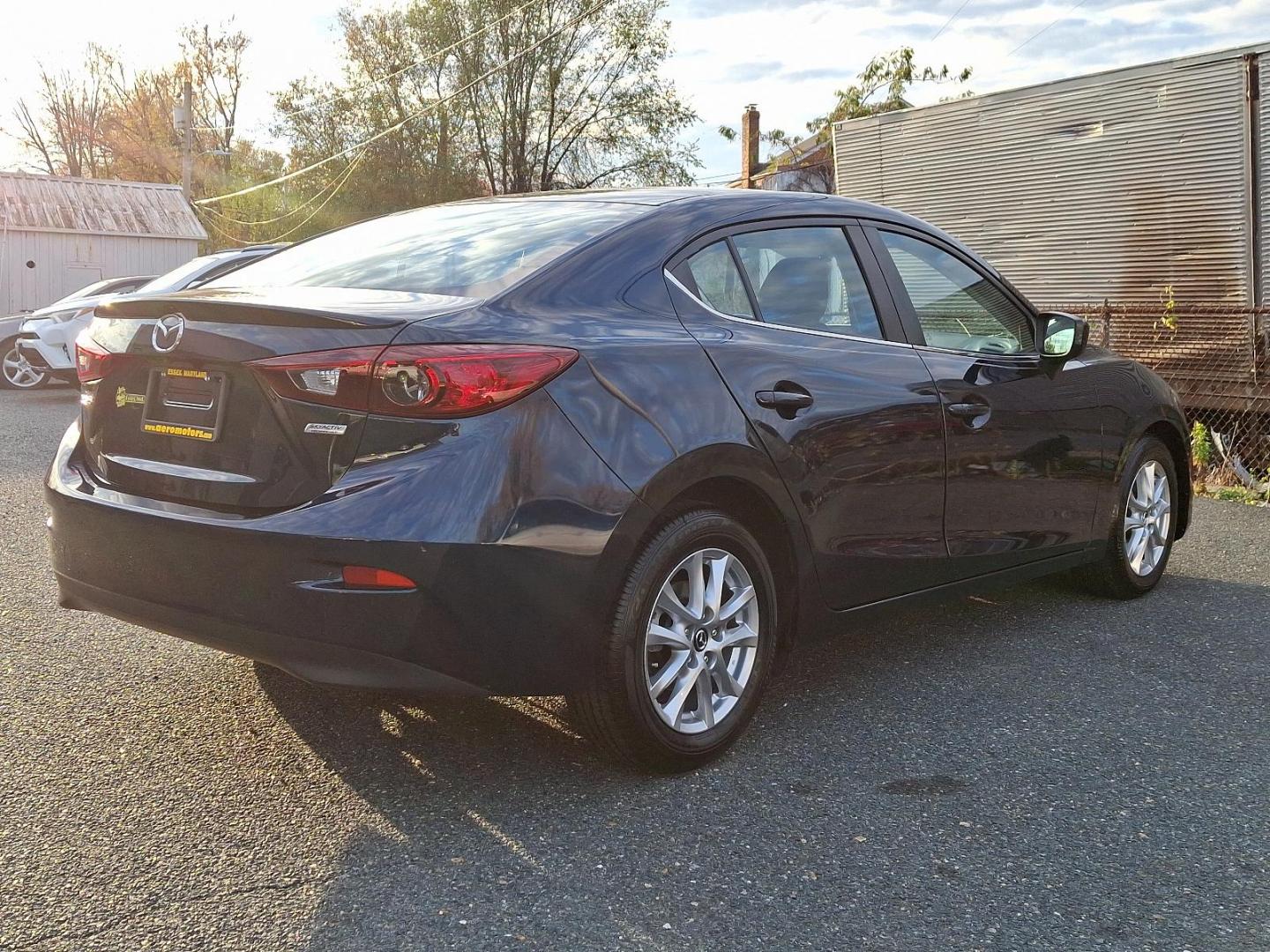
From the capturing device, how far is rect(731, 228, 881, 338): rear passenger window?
3.83 m

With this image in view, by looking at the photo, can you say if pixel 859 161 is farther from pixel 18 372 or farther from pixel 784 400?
pixel 784 400

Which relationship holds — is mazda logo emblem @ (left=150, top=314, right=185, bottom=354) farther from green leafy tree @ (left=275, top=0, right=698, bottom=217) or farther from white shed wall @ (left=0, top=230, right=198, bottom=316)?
green leafy tree @ (left=275, top=0, right=698, bottom=217)

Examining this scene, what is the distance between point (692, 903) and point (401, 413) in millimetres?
1253

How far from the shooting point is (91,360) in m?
3.42

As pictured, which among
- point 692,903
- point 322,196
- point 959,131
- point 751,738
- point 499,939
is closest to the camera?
point 499,939

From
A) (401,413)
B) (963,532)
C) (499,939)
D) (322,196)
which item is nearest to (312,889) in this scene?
(499,939)

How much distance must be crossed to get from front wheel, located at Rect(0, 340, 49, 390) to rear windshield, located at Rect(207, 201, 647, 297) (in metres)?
14.5

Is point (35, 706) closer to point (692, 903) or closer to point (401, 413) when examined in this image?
point (401, 413)

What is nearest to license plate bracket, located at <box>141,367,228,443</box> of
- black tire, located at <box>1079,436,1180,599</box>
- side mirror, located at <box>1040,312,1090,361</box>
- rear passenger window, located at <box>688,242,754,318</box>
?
rear passenger window, located at <box>688,242,754,318</box>

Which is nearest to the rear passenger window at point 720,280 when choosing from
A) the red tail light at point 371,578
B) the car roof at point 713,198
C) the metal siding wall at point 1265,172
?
the car roof at point 713,198

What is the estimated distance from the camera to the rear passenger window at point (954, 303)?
4352 millimetres

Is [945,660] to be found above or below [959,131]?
below

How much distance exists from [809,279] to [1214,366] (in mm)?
7671

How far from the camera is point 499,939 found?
8.28ft
